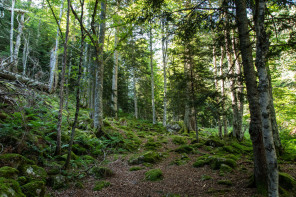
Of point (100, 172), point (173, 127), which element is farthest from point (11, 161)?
point (173, 127)

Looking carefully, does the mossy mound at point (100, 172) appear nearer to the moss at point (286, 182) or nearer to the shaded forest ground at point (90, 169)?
the shaded forest ground at point (90, 169)

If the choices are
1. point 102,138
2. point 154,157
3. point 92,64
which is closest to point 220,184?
point 154,157

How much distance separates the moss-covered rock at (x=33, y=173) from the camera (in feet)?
12.1

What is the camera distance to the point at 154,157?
23.6ft

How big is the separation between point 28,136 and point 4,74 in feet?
12.4

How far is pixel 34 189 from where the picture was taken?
10.1 feet

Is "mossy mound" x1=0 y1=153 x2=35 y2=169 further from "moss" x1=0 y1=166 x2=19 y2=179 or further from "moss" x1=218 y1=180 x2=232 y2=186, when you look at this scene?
"moss" x1=218 y1=180 x2=232 y2=186

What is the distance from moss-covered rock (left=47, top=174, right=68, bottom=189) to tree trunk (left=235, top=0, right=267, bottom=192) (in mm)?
4852

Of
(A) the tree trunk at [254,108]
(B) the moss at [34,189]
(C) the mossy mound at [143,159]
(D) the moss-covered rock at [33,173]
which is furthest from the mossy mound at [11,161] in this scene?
(A) the tree trunk at [254,108]

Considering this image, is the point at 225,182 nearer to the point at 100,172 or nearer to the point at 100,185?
the point at 100,185

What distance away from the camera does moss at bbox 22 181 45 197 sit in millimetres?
2998

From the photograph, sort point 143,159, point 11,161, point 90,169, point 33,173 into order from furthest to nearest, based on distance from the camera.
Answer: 1. point 143,159
2. point 90,169
3. point 33,173
4. point 11,161

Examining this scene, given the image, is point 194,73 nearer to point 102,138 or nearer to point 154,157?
point 154,157

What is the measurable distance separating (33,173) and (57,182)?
60cm
